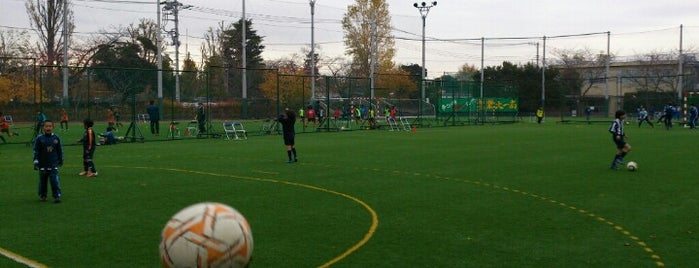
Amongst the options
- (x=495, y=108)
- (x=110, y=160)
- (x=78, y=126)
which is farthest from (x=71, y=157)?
(x=495, y=108)

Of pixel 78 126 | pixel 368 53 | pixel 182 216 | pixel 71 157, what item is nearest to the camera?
pixel 182 216

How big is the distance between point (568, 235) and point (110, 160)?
46.4ft

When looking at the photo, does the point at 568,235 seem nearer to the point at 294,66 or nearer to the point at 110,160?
the point at 110,160

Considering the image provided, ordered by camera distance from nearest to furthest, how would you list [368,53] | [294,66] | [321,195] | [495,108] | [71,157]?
1. [321,195]
2. [71,157]
3. [495,108]
4. [368,53]
5. [294,66]

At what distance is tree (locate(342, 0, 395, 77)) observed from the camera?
69438 mm

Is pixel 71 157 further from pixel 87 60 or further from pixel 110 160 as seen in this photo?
pixel 87 60

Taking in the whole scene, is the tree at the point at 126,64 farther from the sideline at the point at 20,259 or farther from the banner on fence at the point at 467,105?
the sideline at the point at 20,259

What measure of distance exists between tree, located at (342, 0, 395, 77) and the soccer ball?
66.0 metres

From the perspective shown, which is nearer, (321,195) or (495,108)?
(321,195)

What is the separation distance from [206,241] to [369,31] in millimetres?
66781

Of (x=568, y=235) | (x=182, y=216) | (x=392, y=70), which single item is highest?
(x=392, y=70)

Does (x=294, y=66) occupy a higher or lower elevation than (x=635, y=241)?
higher

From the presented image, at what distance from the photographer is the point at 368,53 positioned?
230 feet

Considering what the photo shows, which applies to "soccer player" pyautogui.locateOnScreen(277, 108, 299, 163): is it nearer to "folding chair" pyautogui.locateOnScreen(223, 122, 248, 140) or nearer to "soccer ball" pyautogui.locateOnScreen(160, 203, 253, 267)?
"folding chair" pyautogui.locateOnScreen(223, 122, 248, 140)
